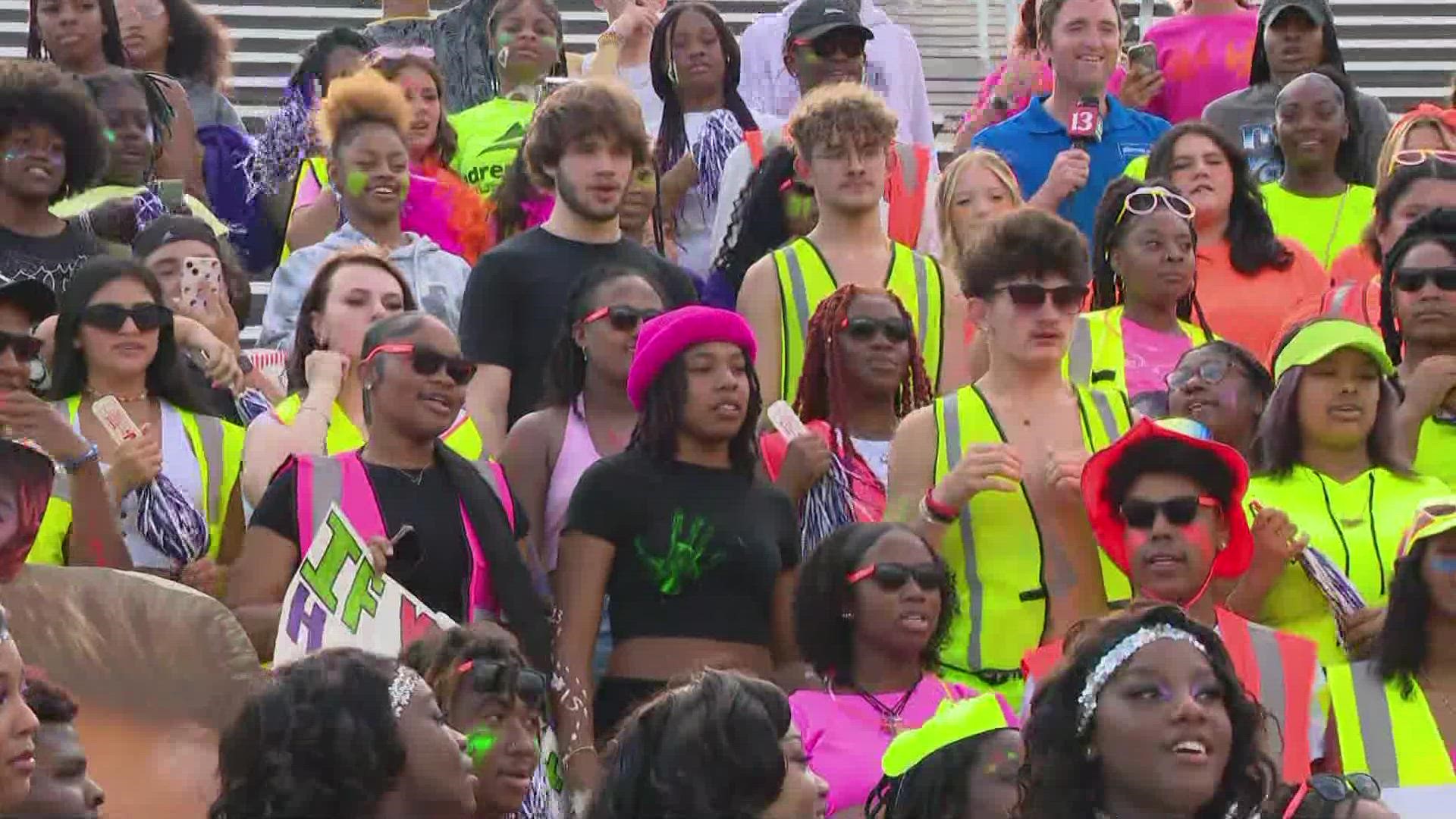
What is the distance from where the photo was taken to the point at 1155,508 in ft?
23.7

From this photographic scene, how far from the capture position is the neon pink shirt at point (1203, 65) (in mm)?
11719

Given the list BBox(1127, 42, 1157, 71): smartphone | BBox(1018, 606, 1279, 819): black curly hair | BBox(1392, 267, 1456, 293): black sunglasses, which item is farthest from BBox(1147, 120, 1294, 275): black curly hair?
BBox(1018, 606, 1279, 819): black curly hair

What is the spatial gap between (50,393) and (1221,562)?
9.67ft

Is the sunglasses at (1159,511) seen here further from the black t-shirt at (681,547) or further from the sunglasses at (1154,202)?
the sunglasses at (1154,202)

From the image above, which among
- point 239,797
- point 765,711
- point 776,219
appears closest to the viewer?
point 239,797

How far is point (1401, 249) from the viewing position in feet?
28.7

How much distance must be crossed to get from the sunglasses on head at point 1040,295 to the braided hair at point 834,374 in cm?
53

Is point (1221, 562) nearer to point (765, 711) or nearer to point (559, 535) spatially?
point (559, 535)

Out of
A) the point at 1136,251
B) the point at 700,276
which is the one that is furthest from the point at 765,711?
the point at 700,276

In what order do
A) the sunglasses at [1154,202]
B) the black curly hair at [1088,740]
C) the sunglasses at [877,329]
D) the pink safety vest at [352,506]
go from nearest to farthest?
the black curly hair at [1088,740] → the pink safety vest at [352,506] → the sunglasses at [877,329] → the sunglasses at [1154,202]

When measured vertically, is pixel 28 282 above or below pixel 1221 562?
above

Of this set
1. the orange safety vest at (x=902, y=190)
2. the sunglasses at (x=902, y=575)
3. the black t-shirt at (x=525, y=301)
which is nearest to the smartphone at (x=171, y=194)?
the black t-shirt at (x=525, y=301)

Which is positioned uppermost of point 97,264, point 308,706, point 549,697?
point 97,264

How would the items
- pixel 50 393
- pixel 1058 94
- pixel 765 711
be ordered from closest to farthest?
pixel 765 711 → pixel 50 393 → pixel 1058 94
